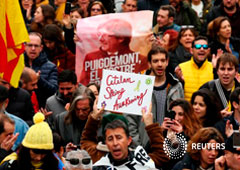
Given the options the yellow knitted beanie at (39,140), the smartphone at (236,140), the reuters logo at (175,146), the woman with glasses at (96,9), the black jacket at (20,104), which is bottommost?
the reuters logo at (175,146)

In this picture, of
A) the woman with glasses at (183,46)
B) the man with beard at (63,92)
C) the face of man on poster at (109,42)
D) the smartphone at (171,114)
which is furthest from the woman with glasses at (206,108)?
the woman with glasses at (183,46)

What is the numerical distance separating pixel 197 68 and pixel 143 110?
2965 mm

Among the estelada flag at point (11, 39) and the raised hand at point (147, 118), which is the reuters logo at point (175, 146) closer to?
the raised hand at point (147, 118)

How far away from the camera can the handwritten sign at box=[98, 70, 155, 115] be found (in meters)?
10.2

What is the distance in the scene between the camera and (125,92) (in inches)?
404

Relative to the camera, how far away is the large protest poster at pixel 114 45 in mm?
11430

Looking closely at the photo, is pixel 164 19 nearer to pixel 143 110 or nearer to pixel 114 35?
pixel 114 35

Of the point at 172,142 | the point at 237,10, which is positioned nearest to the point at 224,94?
the point at 172,142

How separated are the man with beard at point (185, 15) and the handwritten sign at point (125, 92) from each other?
5.98 meters

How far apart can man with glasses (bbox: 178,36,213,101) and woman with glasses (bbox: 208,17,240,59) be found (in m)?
1.06

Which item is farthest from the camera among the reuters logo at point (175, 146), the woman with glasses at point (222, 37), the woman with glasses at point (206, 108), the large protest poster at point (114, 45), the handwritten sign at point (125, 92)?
the woman with glasses at point (222, 37)

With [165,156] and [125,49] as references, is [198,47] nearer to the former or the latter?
[125,49]

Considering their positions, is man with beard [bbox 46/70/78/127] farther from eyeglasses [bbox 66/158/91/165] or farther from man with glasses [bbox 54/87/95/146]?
eyeglasses [bbox 66/158/91/165]

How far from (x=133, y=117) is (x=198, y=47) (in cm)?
281
